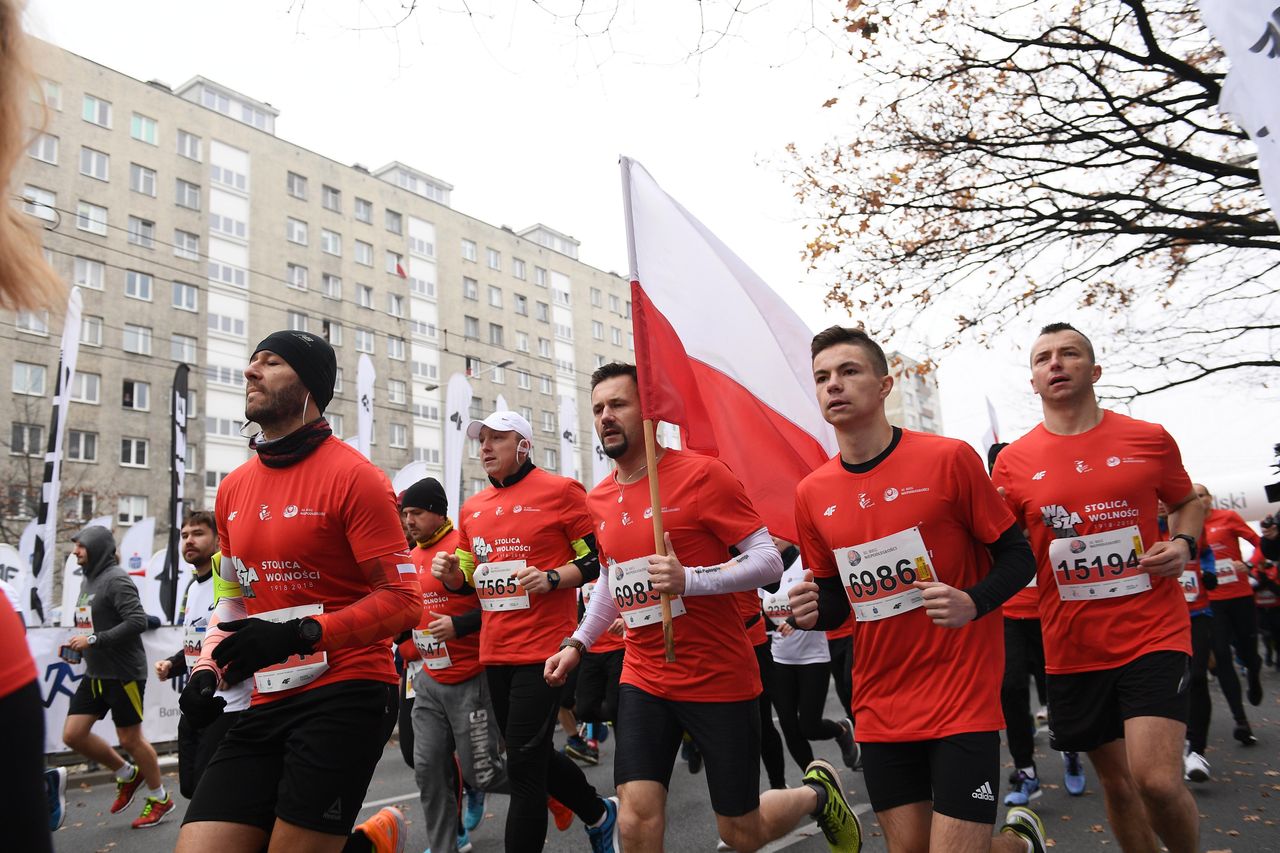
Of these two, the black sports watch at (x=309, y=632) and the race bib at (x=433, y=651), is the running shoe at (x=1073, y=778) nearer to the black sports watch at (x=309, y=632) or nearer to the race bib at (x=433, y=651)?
the race bib at (x=433, y=651)

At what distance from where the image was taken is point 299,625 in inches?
126

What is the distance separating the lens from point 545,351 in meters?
60.9

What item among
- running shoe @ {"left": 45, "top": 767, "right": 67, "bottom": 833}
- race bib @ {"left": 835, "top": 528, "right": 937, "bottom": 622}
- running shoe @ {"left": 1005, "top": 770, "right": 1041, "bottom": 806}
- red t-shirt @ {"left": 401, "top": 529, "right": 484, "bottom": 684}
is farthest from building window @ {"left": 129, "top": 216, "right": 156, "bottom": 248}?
race bib @ {"left": 835, "top": 528, "right": 937, "bottom": 622}

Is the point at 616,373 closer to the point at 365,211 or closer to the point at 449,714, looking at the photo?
the point at 449,714

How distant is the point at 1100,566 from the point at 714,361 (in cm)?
209

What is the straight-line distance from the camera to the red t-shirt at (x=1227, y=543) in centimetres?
970

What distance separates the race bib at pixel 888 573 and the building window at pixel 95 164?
42.6 meters

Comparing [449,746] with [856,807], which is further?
[856,807]

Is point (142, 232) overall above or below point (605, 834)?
above

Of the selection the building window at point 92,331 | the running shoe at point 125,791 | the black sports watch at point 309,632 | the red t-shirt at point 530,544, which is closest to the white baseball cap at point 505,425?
the red t-shirt at point 530,544

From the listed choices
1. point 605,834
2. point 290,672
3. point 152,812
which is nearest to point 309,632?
point 290,672

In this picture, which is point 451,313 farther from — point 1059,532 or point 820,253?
point 1059,532

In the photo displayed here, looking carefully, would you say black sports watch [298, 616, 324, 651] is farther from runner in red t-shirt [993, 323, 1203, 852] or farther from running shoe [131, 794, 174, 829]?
running shoe [131, 794, 174, 829]

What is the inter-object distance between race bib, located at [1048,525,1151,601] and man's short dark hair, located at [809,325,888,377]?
142cm
